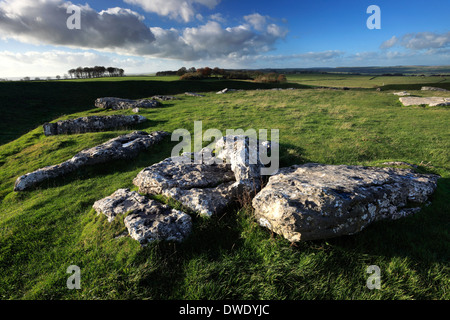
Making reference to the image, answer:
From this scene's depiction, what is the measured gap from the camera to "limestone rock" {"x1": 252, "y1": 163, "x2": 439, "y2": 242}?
477 cm

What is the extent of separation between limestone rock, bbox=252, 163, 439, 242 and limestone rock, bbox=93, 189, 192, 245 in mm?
2214

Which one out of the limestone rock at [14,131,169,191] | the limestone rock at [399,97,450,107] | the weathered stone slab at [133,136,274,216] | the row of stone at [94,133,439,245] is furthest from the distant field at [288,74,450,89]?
the limestone rock at [14,131,169,191]

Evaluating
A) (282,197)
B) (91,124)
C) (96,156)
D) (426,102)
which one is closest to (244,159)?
(282,197)

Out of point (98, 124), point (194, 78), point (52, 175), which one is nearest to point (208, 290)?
point (52, 175)

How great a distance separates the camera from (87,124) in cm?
1928

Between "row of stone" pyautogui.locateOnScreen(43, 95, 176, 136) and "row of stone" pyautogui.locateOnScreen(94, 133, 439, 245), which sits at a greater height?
"row of stone" pyautogui.locateOnScreen(43, 95, 176, 136)

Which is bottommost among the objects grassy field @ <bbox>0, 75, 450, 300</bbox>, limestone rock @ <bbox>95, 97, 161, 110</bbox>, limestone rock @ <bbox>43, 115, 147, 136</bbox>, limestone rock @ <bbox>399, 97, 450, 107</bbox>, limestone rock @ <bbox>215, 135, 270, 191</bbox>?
grassy field @ <bbox>0, 75, 450, 300</bbox>

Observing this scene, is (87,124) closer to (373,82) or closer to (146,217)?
(146,217)

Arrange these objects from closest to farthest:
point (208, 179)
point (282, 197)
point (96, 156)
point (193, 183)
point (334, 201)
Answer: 1. point (334, 201)
2. point (282, 197)
3. point (193, 183)
4. point (208, 179)
5. point (96, 156)

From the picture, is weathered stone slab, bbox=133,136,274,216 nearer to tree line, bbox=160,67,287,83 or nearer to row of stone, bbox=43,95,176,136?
row of stone, bbox=43,95,176,136

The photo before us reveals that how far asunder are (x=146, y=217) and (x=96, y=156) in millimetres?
7800

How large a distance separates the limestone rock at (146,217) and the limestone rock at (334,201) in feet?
7.26

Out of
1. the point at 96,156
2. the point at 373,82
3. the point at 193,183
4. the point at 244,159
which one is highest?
the point at 373,82
